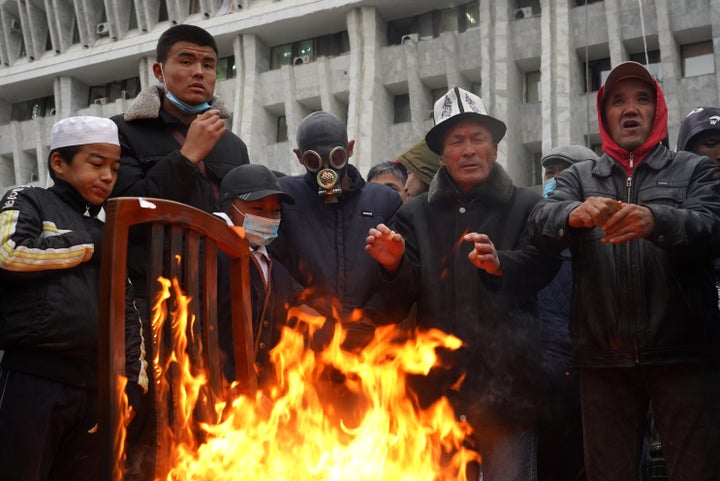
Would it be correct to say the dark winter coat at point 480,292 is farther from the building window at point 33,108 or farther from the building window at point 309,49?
the building window at point 33,108

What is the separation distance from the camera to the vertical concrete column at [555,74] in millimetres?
20453

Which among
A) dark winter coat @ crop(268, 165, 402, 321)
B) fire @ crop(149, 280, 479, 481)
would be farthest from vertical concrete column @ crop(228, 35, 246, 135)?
fire @ crop(149, 280, 479, 481)

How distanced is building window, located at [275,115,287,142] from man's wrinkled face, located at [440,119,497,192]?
71.9 ft

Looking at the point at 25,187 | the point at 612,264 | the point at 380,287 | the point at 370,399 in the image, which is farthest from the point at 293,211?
the point at 612,264

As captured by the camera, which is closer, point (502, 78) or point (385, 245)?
point (385, 245)

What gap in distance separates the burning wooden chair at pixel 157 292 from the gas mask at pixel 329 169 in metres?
1.54

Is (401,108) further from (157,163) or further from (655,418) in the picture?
(655,418)

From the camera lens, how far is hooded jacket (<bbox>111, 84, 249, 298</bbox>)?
3553mm

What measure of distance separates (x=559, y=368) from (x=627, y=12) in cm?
A: 1929

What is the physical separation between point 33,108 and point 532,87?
20680 millimetres

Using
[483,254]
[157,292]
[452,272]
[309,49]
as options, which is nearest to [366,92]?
[309,49]

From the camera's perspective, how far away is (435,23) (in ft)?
78.3

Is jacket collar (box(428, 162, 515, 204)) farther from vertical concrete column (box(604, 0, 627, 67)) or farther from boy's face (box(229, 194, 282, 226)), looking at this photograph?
vertical concrete column (box(604, 0, 627, 67))

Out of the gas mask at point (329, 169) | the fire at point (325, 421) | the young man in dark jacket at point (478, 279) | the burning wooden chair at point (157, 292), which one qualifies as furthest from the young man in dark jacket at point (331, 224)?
the burning wooden chair at point (157, 292)
